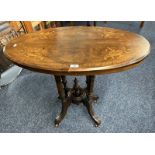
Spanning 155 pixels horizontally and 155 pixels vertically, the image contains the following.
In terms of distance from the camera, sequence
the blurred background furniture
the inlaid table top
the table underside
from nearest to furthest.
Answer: the inlaid table top < the table underside < the blurred background furniture

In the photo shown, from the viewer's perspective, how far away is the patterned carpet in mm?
1399

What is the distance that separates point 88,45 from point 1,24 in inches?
57.0

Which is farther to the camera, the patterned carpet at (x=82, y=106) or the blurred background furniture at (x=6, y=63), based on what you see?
the blurred background furniture at (x=6, y=63)

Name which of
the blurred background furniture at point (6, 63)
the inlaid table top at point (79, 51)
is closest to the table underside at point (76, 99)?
the inlaid table top at point (79, 51)

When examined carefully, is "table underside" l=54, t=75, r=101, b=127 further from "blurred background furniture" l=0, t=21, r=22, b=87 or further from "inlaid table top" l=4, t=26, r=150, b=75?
"blurred background furniture" l=0, t=21, r=22, b=87

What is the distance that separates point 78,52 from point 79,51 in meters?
0.02

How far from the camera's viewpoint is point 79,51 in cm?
103

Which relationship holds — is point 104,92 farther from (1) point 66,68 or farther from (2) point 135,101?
(1) point 66,68

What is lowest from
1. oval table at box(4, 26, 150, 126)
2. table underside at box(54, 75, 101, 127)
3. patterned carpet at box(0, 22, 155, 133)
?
patterned carpet at box(0, 22, 155, 133)

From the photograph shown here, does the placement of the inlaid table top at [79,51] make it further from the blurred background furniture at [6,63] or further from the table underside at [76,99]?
the blurred background furniture at [6,63]

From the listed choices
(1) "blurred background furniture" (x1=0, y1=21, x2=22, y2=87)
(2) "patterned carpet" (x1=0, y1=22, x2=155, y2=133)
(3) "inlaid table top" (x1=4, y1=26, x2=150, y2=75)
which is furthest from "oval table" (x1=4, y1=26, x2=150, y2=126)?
(1) "blurred background furniture" (x1=0, y1=21, x2=22, y2=87)

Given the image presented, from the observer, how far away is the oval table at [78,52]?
0.88m

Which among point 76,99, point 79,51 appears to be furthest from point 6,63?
point 79,51

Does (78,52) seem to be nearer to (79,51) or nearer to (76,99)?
(79,51)
